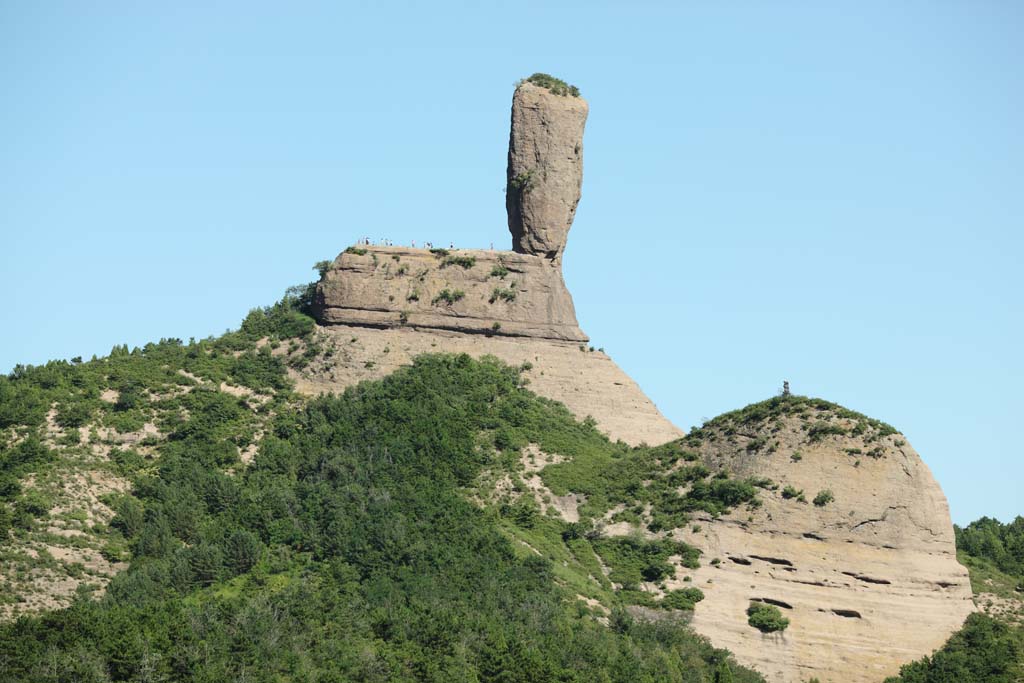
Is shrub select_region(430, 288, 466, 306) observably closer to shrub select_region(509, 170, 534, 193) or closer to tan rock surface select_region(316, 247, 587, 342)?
tan rock surface select_region(316, 247, 587, 342)

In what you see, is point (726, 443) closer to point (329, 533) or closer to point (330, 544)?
point (329, 533)

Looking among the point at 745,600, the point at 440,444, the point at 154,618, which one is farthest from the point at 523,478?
the point at 154,618

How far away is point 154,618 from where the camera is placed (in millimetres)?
87750

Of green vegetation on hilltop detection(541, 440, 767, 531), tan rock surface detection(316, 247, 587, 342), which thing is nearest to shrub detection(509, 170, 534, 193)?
tan rock surface detection(316, 247, 587, 342)

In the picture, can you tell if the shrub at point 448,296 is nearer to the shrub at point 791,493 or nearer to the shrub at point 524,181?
the shrub at point 524,181

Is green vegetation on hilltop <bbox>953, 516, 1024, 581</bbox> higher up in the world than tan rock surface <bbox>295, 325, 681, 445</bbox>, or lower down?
lower down

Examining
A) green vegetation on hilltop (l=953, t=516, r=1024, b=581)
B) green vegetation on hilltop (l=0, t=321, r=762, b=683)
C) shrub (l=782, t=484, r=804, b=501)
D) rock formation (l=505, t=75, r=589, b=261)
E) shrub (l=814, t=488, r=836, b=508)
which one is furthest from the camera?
rock formation (l=505, t=75, r=589, b=261)

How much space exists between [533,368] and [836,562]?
19.1 metres

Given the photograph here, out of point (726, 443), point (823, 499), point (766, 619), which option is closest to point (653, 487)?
point (726, 443)

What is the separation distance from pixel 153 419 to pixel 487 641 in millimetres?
22337

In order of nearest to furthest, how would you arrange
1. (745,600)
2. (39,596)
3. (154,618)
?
(154,618) → (39,596) → (745,600)

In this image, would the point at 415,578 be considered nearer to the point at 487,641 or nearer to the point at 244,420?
the point at 487,641

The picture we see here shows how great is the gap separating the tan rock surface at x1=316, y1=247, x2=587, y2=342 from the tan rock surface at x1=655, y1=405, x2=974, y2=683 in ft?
44.7

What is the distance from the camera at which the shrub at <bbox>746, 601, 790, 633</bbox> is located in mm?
99625
